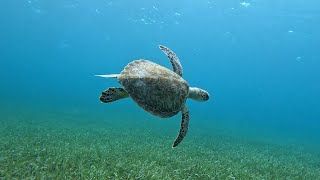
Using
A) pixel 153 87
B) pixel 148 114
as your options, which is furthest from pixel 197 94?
pixel 148 114

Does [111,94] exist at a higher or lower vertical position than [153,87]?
lower

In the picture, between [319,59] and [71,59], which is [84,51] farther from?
[319,59]

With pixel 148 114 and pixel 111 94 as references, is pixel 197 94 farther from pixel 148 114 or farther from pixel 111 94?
pixel 148 114

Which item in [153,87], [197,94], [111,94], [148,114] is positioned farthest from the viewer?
[148,114]

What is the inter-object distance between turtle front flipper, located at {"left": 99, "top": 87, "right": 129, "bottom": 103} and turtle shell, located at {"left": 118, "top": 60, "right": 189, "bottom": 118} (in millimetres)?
120

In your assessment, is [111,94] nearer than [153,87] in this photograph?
Yes

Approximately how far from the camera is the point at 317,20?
52812mm

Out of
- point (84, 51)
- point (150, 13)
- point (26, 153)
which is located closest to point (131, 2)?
point (150, 13)

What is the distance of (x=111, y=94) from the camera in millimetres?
5840

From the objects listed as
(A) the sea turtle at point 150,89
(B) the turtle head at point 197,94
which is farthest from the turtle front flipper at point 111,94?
(B) the turtle head at point 197,94

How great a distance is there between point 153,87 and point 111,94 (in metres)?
0.73

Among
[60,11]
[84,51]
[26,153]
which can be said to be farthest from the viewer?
[84,51]

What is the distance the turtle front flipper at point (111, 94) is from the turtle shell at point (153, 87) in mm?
120

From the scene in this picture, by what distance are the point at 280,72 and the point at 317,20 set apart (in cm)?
8244
